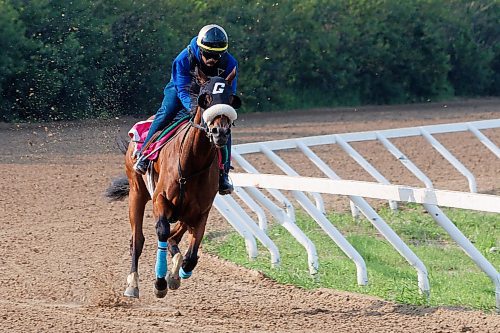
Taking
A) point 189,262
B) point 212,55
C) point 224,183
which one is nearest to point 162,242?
point 189,262

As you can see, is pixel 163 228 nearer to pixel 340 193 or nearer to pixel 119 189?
pixel 340 193

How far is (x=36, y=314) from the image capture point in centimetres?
715

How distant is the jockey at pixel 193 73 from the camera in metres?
7.29

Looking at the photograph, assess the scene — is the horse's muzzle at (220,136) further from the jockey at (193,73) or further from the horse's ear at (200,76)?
the horse's ear at (200,76)

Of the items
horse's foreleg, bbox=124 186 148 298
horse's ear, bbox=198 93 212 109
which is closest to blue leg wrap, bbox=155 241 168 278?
horse's foreleg, bbox=124 186 148 298

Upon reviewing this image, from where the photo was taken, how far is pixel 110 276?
8.42 m

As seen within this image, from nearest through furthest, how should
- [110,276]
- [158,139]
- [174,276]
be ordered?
[174,276]
[158,139]
[110,276]

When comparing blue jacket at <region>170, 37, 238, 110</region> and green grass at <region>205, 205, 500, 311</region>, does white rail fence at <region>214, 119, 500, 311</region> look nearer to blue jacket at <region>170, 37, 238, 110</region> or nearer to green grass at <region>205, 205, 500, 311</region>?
green grass at <region>205, 205, 500, 311</region>

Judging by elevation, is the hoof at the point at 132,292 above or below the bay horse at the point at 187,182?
below

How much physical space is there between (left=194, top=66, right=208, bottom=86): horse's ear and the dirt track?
1.66 m

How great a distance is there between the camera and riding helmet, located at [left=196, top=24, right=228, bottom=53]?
7.26 meters

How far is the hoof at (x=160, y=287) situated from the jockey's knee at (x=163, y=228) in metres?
0.30

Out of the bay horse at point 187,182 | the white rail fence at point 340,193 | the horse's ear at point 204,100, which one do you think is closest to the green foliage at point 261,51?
the white rail fence at point 340,193

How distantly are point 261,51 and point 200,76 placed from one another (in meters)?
16.5
